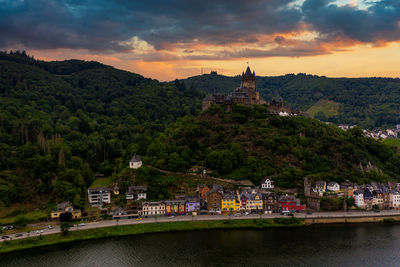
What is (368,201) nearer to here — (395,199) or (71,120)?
(395,199)

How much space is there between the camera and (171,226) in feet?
185

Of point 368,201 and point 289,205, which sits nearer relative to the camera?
point 289,205

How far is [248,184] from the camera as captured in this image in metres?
71.1

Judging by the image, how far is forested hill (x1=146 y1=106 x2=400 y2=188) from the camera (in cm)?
7449

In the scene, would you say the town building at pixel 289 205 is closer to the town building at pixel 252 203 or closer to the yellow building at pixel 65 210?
the town building at pixel 252 203

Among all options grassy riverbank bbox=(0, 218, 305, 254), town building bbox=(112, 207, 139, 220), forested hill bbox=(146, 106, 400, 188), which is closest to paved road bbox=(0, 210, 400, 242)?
grassy riverbank bbox=(0, 218, 305, 254)

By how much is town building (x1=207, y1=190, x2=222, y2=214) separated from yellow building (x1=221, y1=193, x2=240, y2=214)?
0.68 m

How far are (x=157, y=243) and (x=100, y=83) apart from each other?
130 meters

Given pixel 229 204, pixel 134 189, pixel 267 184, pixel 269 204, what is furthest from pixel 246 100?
pixel 134 189

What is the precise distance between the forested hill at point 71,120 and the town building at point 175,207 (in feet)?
54.0

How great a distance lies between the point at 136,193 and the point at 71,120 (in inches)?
2298

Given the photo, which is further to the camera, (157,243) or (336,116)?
(336,116)

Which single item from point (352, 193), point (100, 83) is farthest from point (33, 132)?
point (100, 83)

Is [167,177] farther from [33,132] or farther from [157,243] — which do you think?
[33,132]
